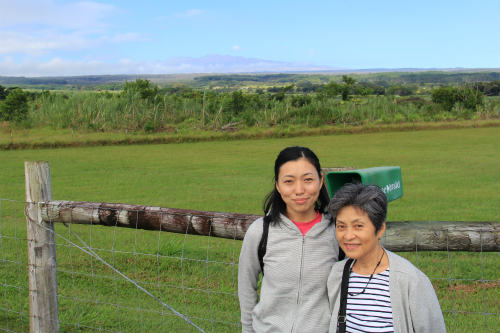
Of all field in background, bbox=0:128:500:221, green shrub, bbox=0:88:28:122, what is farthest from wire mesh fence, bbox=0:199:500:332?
green shrub, bbox=0:88:28:122

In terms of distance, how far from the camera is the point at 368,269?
7.16 feet

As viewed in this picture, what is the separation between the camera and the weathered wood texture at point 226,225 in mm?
2578

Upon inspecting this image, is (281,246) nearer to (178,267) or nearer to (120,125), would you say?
(178,267)

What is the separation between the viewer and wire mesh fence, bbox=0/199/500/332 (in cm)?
417

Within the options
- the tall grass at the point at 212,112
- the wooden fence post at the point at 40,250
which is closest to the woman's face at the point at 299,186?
the wooden fence post at the point at 40,250

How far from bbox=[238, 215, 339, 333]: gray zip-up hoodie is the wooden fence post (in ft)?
5.08

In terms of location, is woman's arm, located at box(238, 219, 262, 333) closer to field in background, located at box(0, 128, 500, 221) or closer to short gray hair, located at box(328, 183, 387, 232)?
short gray hair, located at box(328, 183, 387, 232)

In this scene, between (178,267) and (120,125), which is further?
(120,125)

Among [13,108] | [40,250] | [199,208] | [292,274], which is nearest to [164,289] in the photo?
[40,250]

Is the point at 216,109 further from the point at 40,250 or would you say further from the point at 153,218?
the point at 153,218

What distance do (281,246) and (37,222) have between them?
1.74 metres

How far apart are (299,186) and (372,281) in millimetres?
486

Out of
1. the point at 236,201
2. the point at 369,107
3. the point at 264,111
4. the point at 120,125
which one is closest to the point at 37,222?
the point at 236,201

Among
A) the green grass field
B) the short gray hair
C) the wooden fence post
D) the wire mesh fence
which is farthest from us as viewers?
the green grass field
